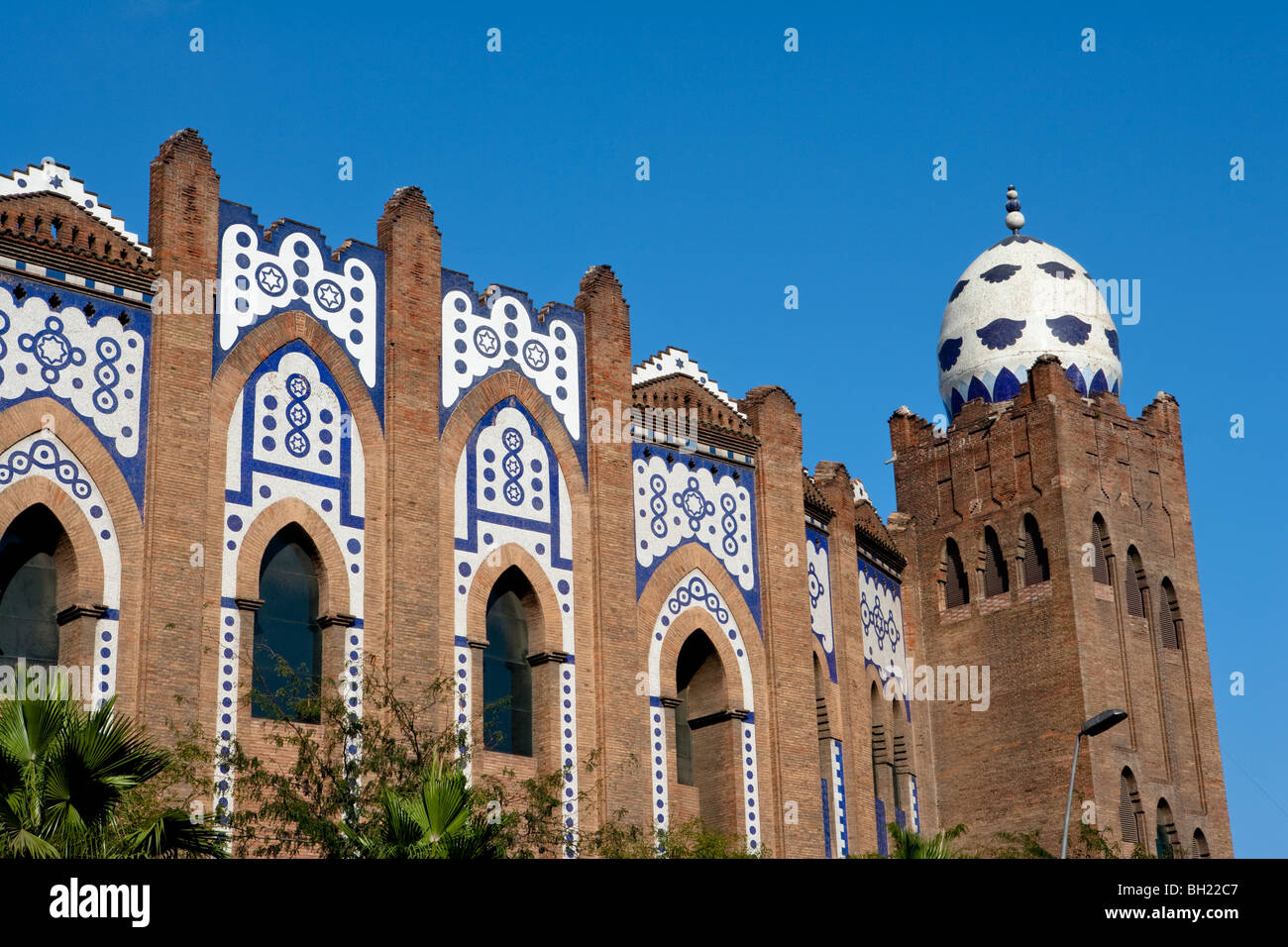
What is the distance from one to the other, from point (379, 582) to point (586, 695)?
3303 millimetres

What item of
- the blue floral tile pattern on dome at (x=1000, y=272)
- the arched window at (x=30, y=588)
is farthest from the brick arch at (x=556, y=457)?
the blue floral tile pattern on dome at (x=1000, y=272)

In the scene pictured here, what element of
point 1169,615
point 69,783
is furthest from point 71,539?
point 1169,615

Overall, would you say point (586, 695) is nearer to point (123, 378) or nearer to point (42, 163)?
point (123, 378)

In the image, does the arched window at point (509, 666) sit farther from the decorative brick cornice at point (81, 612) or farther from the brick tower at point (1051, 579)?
the brick tower at point (1051, 579)

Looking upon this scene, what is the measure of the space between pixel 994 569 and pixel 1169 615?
3191 millimetres

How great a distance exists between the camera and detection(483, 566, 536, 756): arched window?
24016mm

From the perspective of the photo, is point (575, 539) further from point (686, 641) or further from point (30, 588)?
point (30, 588)

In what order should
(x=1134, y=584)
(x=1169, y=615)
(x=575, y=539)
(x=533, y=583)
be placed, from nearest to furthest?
(x=533, y=583), (x=575, y=539), (x=1134, y=584), (x=1169, y=615)

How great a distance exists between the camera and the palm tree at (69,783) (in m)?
13.2

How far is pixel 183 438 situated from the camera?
848 inches

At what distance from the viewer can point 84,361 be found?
836 inches

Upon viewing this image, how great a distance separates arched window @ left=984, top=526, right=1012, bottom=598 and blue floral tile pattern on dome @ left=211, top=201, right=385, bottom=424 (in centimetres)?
1324

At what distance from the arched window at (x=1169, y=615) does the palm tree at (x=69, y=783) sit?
22.7 metres
